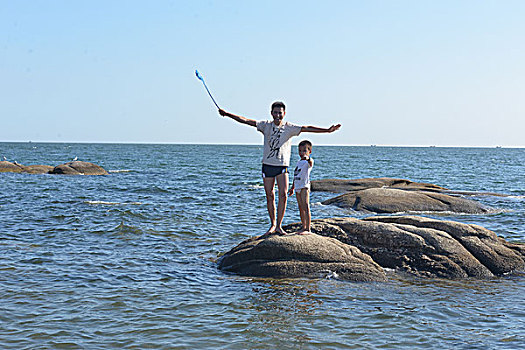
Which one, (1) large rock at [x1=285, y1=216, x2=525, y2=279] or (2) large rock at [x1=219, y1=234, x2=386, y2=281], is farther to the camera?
(1) large rock at [x1=285, y1=216, x2=525, y2=279]

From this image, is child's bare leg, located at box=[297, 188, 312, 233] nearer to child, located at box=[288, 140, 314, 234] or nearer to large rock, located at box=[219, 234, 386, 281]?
child, located at box=[288, 140, 314, 234]

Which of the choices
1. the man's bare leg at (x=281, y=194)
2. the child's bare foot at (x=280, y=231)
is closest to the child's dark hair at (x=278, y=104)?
the man's bare leg at (x=281, y=194)

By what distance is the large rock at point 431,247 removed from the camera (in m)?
9.48

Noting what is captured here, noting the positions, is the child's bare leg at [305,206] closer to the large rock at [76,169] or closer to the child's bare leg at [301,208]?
the child's bare leg at [301,208]

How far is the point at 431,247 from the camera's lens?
9.59 meters

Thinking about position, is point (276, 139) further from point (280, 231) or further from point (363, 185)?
point (363, 185)

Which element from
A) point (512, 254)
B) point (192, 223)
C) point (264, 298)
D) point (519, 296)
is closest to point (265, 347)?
point (264, 298)

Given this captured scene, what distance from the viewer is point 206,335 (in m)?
6.54

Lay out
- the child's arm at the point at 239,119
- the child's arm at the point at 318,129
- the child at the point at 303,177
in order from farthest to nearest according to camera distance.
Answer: the child at the point at 303,177, the child's arm at the point at 239,119, the child's arm at the point at 318,129

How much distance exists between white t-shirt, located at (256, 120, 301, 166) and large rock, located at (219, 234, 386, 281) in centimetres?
146

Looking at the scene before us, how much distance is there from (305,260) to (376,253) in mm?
1387

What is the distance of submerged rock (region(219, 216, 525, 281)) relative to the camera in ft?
30.3

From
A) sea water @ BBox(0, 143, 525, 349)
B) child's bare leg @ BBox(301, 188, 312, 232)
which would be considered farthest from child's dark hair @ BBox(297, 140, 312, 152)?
sea water @ BBox(0, 143, 525, 349)

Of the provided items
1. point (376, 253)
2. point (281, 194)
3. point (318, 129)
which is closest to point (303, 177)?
point (281, 194)
